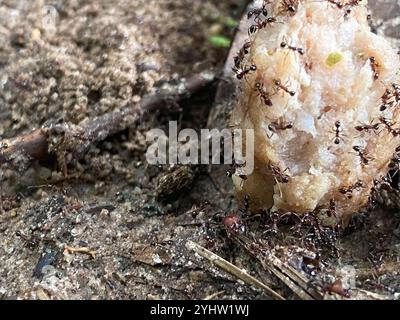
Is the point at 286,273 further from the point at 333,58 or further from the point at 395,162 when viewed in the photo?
the point at 333,58

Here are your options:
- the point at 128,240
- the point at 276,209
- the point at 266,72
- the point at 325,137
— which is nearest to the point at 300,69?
the point at 266,72

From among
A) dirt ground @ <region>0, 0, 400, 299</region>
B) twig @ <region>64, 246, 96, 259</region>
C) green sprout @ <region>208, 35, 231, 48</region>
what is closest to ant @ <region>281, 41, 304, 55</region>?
dirt ground @ <region>0, 0, 400, 299</region>

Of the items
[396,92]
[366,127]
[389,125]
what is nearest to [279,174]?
[366,127]

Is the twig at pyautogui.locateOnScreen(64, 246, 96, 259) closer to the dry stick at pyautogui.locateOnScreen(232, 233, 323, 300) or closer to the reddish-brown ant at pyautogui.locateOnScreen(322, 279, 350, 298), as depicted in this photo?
the dry stick at pyautogui.locateOnScreen(232, 233, 323, 300)

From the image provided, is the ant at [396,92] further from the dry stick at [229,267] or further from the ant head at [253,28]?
the dry stick at [229,267]

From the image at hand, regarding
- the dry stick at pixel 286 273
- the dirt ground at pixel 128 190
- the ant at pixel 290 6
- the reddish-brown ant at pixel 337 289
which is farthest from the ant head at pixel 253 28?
the reddish-brown ant at pixel 337 289
